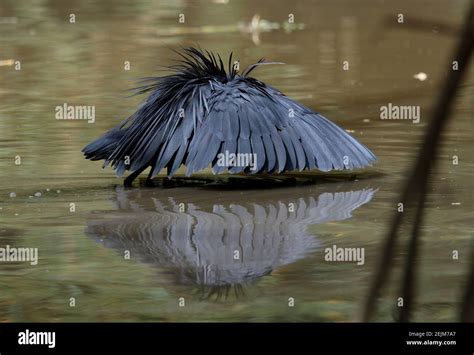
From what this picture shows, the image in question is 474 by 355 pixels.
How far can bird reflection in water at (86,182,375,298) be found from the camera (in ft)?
12.3

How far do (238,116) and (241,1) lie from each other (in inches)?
253
